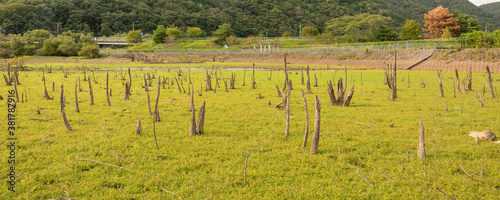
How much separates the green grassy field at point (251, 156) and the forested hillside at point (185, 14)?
358ft

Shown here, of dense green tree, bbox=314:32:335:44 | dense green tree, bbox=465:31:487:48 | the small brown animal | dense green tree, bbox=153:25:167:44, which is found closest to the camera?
the small brown animal

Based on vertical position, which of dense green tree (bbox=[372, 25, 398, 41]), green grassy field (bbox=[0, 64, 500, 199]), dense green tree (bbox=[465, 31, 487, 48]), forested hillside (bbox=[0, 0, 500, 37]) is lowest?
green grassy field (bbox=[0, 64, 500, 199])

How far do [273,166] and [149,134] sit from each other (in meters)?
4.06

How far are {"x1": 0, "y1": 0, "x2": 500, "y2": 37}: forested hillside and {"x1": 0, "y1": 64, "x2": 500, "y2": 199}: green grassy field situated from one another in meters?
109

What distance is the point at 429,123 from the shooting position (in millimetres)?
9797

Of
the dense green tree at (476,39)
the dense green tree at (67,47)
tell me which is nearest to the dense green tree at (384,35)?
the dense green tree at (476,39)

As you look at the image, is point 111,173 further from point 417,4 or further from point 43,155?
point 417,4

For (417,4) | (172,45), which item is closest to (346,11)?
(417,4)

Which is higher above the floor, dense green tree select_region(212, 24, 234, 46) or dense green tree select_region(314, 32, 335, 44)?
dense green tree select_region(212, 24, 234, 46)

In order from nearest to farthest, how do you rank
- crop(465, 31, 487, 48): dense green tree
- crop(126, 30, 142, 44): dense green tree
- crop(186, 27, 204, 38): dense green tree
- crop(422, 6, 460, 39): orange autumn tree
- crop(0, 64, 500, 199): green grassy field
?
1. crop(0, 64, 500, 199): green grassy field
2. crop(465, 31, 487, 48): dense green tree
3. crop(422, 6, 460, 39): orange autumn tree
4. crop(126, 30, 142, 44): dense green tree
5. crop(186, 27, 204, 38): dense green tree

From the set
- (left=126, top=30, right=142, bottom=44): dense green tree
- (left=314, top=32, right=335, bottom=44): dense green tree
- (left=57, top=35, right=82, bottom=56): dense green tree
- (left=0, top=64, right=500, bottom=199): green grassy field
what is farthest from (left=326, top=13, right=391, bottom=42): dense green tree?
(left=0, top=64, right=500, bottom=199): green grassy field

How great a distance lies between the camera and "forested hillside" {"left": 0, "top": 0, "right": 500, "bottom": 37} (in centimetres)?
10912

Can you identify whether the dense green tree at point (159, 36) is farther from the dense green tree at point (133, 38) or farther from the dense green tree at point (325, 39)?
the dense green tree at point (325, 39)

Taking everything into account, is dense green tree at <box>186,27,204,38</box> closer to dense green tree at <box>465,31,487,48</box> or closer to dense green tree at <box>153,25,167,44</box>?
dense green tree at <box>153,25,167,44</box>
